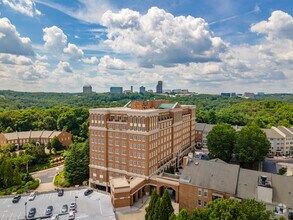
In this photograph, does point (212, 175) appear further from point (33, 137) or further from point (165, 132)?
point (33, 137)

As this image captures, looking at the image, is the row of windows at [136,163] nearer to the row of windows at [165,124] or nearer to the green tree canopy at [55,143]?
the row of windows at [165,124]

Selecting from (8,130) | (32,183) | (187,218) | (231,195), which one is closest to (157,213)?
(187,218)

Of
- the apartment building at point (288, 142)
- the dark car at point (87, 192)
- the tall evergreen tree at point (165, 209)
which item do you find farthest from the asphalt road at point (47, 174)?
the apartment building at point (288, 142)

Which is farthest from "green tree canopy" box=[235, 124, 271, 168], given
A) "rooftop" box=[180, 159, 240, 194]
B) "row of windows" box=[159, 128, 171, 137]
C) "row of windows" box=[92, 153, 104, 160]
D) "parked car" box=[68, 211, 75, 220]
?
"parked car" box=[68, 211, 75, 220]

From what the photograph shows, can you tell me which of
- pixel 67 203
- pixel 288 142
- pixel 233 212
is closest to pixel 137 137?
pixel 67 203

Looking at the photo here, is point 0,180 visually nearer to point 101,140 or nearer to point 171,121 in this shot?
point 101,140
